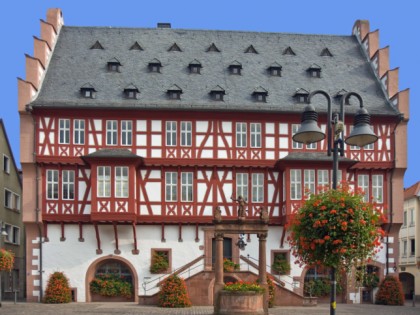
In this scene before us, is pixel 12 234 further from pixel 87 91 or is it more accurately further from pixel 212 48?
pixel 212 48

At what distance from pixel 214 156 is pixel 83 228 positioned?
28.1ft

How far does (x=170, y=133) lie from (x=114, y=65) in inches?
248

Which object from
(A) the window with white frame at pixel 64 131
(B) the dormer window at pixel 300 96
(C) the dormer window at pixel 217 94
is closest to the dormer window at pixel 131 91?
(A) the window with white frame at pixel 64 131

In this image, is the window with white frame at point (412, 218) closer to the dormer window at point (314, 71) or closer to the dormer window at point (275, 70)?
the dormer window at point (314, 71)

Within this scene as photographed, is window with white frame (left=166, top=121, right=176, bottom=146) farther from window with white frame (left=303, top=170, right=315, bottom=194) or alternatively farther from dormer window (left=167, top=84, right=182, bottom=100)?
window with white frame (left=303, top=170, right=315, bottom=194)

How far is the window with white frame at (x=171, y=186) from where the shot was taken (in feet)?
134

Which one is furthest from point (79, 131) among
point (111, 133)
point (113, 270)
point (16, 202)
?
point (16, 202)

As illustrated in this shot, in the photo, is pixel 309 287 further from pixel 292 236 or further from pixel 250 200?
pixel 292 236

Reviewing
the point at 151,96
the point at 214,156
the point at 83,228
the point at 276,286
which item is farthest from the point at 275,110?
the point at 83,228

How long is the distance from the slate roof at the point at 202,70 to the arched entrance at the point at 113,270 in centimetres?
892

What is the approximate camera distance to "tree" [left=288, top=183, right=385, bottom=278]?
1823 centimetres

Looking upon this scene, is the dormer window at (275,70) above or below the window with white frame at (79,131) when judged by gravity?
above

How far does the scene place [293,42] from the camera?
47969 mm

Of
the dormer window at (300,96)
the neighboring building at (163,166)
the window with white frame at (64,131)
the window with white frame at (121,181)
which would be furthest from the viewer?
the dormer window at (300,96)
